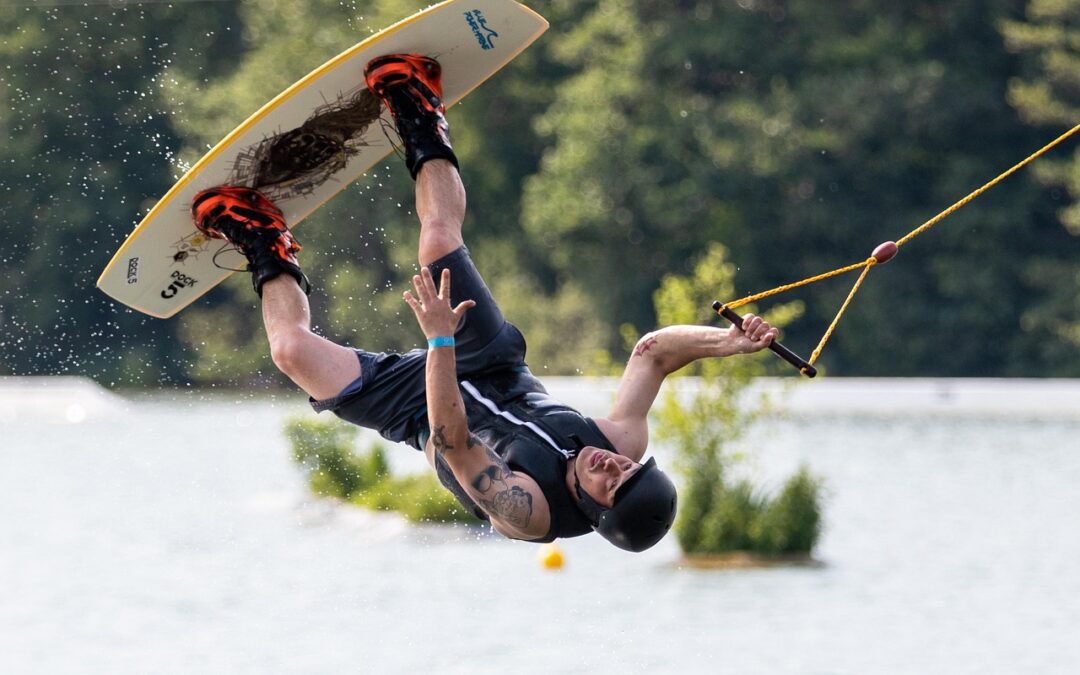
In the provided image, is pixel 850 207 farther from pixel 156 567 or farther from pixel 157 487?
pixel 156 567

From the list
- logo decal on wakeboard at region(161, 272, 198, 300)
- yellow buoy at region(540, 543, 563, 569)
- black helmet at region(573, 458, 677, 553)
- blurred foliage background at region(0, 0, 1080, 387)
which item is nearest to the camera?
black helmet at region(573, 458, 677, 553)

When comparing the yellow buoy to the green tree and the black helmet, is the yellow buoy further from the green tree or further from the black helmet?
the green tree

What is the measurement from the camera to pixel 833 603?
12297 millimetres

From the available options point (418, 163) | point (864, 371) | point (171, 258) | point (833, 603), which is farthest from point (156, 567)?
point (864, 371)

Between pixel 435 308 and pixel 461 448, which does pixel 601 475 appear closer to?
pixel 461 448

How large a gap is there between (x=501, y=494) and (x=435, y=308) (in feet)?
2.19

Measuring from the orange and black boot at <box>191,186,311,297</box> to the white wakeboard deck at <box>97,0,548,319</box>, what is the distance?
49 mm

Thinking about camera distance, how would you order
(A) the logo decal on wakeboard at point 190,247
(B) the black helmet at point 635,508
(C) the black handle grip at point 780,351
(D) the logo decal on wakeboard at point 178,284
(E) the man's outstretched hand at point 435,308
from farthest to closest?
(D) the logo decal on wakeboard at point 178,284
(A) the logo decal on wakeboard at point 190,247
(B) the black helmet at point 635,508
(C) the black handle grip at point 780,351
(E) the man's outstretched hand at point 435,308

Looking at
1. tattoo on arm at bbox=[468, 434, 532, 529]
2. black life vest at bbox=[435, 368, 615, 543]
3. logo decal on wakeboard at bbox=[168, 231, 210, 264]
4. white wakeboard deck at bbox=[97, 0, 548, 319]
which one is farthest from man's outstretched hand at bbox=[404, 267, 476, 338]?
logo decal on wakeboard at bbox=[168, 231, 210, 264]

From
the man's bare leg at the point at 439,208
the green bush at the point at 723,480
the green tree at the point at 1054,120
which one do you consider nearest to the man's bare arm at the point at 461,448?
the man's bare leg at the point at 439,208

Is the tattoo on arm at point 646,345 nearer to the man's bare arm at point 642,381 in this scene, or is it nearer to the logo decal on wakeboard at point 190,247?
the man's bare arm at point 642,381

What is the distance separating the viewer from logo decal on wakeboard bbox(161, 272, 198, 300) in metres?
6.30

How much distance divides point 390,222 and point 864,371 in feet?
24.6

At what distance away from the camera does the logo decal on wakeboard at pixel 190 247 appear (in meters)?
6.16
